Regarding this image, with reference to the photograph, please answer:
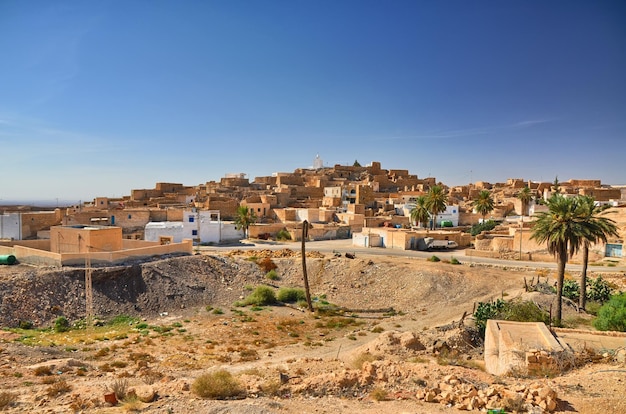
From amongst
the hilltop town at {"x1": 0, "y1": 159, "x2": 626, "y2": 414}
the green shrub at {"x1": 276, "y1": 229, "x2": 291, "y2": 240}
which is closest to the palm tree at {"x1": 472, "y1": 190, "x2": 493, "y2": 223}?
the hilltop town at {"x1": 0, "y1": 159, "x2": 626, "y2": 414}

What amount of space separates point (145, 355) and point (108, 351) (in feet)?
6.43

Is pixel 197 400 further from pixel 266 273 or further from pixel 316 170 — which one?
pixel 316 170

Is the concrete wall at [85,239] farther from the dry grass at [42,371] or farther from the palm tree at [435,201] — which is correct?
the palm tree at [435,201]

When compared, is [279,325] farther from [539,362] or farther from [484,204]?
[484,204]

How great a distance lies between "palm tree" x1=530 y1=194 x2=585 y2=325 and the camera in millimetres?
17734

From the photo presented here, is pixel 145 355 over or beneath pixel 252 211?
beneath

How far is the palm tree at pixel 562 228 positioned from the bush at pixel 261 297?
15786 millimetres

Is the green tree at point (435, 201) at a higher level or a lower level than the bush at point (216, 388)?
higher

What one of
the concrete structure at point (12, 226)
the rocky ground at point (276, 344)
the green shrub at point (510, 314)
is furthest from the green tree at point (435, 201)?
the concrete structure at point (12, 226)

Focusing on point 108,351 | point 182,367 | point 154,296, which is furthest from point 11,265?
point 182,367

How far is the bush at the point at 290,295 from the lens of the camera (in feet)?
86.0

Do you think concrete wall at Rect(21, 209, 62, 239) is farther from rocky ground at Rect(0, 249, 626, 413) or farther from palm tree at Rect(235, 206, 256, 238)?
palm tree at Rect(235, 206, 256, 238)

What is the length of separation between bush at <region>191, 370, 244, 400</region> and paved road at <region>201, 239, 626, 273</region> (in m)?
25.8

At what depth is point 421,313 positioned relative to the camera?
23469mm
